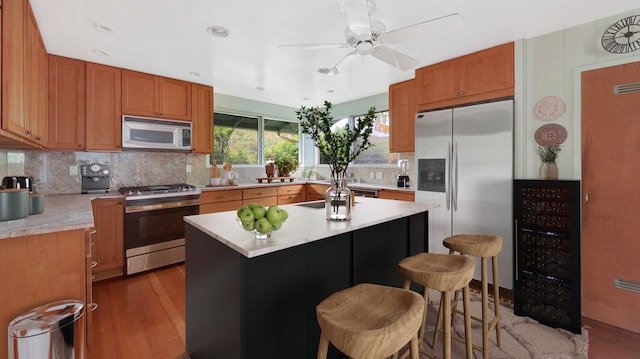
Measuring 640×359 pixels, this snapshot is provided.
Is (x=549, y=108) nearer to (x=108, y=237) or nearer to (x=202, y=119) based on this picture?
(x=202, y=119)

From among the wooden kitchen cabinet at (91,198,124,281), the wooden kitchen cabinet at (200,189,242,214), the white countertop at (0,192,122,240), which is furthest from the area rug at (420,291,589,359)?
the wooden kitchen cabinet at (91,198,124,281)

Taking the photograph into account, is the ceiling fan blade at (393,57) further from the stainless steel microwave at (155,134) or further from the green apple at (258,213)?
the stainless steel microwave at (155,134)

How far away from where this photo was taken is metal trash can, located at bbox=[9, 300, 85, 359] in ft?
4.45

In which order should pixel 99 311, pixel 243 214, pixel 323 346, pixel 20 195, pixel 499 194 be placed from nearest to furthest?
pixel 323 346, pixel 243 214, pixel 20 195, pixel 99 311, pixel 499 194

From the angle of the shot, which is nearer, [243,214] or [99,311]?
[243,214]

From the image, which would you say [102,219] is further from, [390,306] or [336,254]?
[390,306]

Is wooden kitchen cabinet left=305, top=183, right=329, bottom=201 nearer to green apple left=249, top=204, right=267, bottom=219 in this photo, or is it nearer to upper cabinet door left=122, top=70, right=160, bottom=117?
upper cabinet door left=122, top=70, right=160, bottom=117

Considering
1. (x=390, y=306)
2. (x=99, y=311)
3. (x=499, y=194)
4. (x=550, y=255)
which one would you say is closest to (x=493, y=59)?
(x=499, y=194)

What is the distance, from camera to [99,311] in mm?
2451

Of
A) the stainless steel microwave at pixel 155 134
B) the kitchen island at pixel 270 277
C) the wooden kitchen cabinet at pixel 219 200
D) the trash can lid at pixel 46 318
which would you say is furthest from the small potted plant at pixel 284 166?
the trash can lid at pixel 46 318

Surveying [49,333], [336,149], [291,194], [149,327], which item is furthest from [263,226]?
[291,194]

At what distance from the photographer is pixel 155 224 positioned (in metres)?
3.30

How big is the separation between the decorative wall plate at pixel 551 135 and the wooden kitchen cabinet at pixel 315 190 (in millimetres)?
2930

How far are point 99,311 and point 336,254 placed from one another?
7.49 ft
